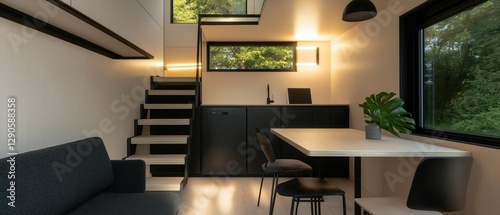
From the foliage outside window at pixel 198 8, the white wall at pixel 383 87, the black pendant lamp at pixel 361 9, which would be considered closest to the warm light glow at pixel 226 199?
the white wall at pixel 383 87

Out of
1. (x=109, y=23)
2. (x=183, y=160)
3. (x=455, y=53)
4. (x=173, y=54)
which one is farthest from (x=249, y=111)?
(x=455, y=53)

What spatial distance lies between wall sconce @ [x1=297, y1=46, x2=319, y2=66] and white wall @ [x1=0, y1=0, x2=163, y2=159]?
105 inches

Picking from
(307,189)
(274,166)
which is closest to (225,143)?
(274,166)

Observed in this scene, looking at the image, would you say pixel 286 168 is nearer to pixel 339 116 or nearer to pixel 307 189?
pixel 307 189

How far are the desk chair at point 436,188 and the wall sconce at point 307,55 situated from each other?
11.3 feet

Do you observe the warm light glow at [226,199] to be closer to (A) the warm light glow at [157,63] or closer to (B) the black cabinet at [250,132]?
(B) the black cabinet at [250,132]

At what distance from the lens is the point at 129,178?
2.16 m

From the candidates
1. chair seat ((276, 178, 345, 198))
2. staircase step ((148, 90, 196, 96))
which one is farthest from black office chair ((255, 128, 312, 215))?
staircase step ((148, 90, 196, 96))

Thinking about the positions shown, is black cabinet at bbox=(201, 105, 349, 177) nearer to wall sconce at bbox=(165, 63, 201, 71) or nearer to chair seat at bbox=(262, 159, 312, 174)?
wall sconce at bbox=(165, 63, 201, 71)

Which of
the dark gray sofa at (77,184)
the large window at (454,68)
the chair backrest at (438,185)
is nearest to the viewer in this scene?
the dark gray sofa at (77,184)

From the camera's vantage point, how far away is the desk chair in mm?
1516

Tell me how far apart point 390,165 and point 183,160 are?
7.64 ft

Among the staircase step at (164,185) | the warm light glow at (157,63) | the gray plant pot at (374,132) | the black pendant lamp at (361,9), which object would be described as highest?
the black pendant lamp at (361,9)

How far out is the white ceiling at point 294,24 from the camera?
306 centimetres
